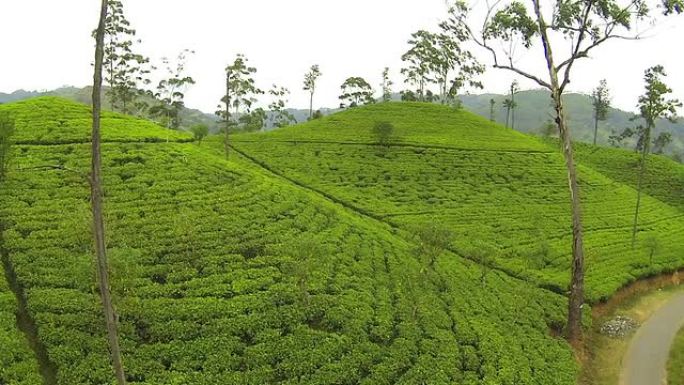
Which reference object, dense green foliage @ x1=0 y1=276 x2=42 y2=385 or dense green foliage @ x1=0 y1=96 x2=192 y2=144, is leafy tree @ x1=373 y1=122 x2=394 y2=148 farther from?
dense green foliage @ x1=0 y1=276 x2=42 y2=385

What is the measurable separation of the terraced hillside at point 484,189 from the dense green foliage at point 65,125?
1434 cm

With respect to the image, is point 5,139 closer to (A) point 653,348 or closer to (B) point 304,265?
(B) point 304,265

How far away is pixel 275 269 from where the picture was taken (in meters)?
27.0

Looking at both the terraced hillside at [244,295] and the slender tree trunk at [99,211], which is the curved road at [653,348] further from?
the slender tree trunk at [99,211]

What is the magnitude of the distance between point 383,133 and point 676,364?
45.2 metres

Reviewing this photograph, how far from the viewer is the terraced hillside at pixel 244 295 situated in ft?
66.4

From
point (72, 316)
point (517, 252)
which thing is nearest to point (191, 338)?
point (72, 316)

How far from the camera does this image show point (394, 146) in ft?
221

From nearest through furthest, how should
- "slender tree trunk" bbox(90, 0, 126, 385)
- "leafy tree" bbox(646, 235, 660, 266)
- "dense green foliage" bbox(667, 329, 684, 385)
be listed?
1. "slender tree trunk" bbox(90, 0, 126, 385)
2. "dense green foliage" bbox(667, 329, 684, 385)
3. "leafy tree" bbox(646, 235, 660, 266)

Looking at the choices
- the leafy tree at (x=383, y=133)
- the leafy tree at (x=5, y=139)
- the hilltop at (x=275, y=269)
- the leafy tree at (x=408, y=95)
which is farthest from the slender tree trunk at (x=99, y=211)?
the leafy tree at (x=408, y=95)

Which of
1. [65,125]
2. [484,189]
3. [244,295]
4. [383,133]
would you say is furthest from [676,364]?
[65,125]

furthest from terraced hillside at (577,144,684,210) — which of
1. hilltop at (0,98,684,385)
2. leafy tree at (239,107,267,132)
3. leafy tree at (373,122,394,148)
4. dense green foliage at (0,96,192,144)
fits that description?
dense green foliage at (0,96,192,144)

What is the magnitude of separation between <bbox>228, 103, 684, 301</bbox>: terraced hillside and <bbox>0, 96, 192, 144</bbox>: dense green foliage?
1434 cm

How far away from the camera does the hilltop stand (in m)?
20.6
